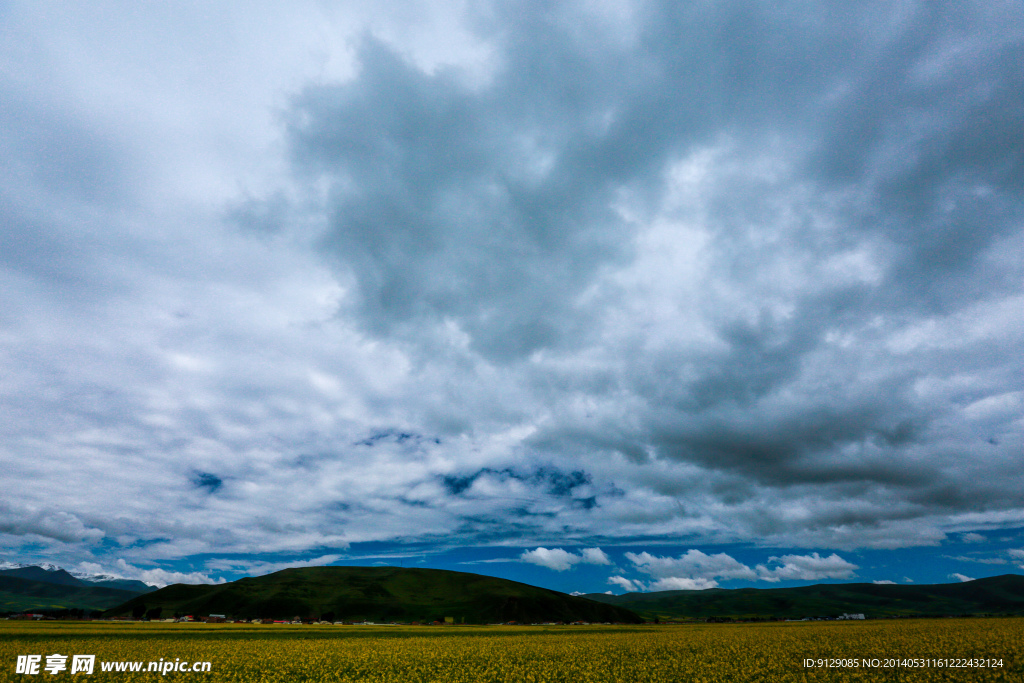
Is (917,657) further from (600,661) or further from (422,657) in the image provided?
(422,657)

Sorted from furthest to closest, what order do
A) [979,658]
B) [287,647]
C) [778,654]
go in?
[287,647], [778,654], [979,658]

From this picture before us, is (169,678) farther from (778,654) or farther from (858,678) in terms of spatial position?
(778,654)

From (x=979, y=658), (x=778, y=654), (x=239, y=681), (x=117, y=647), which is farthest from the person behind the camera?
(x=117, y=647)

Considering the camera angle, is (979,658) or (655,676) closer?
(655,676)

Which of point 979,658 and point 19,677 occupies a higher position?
point 19,677

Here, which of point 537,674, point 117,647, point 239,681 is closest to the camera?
point 239,681

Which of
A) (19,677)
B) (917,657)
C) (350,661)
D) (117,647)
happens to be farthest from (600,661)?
(117,647)

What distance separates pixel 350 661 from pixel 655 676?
52008mm

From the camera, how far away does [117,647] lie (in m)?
105

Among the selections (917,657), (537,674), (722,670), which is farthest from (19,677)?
(917,657)

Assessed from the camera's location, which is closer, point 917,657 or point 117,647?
point 917,657

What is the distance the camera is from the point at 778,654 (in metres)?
98.0

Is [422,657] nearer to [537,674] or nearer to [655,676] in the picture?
[537,674]

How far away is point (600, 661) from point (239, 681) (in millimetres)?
55870
